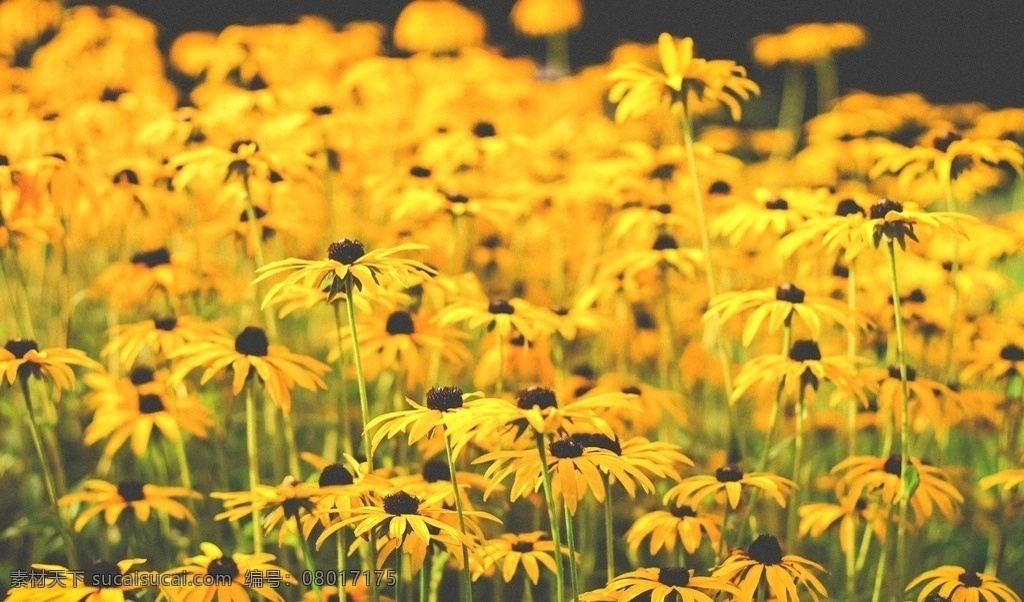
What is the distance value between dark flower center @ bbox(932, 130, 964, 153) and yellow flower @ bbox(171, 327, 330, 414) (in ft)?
7.22

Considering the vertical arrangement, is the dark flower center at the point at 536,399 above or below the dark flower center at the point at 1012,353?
above

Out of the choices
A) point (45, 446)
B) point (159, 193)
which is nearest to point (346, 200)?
point (159, 193)

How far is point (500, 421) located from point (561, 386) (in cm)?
153

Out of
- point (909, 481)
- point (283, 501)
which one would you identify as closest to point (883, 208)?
point (909, 481)

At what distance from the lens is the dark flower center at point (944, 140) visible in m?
3.95

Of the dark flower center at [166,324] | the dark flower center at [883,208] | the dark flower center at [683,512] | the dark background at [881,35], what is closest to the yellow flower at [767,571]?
the dark flower center at [683,512]

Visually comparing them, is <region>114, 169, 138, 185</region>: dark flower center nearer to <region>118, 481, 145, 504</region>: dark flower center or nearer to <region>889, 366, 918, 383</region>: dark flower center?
<region>118, 481, 145, 504</region>: dark flower center

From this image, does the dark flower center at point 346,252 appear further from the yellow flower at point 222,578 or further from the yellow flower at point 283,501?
the yellow flower at point 222,578

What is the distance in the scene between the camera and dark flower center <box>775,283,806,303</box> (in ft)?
11.3

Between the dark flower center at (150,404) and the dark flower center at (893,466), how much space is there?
2.22m

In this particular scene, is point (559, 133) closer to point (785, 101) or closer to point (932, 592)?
point (932, 592)

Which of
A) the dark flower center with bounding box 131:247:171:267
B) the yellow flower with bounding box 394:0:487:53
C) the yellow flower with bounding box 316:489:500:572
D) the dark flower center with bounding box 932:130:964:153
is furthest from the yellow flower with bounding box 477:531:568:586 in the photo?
the yellow flower with bounding box 394:0:487:53

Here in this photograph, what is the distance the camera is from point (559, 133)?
20.2 ft

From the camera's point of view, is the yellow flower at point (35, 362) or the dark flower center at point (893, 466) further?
the dark flower center at point (893, 466)
